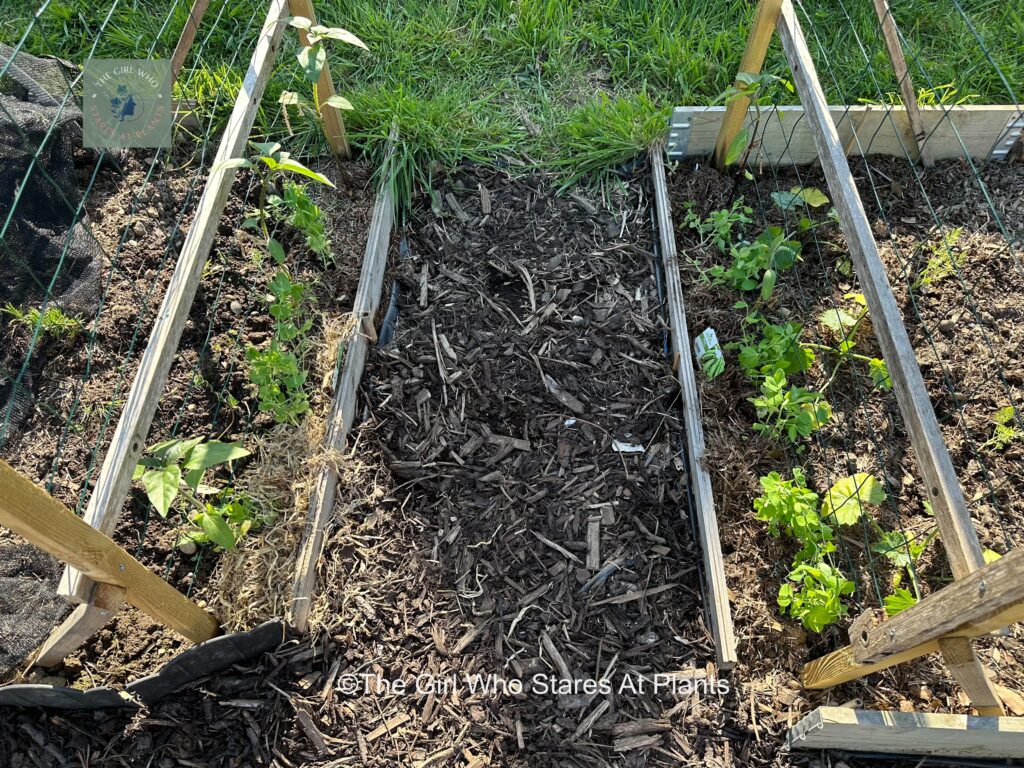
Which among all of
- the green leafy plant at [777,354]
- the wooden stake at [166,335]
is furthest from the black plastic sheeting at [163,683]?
the green leafy plant at [777,354]

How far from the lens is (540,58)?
3.96 m

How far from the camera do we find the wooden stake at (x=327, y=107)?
2.84 m

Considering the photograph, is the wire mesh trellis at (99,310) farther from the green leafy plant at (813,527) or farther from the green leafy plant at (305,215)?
the green leafy plant at (813,527)

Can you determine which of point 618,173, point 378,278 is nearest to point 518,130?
point 618,173

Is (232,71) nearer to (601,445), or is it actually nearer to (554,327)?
(554,327)

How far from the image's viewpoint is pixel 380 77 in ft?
12.4

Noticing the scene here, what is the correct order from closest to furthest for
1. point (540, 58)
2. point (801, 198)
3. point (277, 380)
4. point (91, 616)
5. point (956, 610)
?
point (956, 610), point (91, 616), point (277, 380), point (801, 198), point (540, 58)

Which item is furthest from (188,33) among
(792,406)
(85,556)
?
(792,406)

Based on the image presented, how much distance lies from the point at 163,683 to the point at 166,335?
3.55 feet

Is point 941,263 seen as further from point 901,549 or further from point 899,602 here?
point 899,602

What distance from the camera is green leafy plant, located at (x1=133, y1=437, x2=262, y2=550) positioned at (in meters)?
1.76

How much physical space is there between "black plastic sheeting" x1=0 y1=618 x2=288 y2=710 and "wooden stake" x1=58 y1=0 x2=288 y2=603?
500mm

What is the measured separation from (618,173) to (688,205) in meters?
0.44

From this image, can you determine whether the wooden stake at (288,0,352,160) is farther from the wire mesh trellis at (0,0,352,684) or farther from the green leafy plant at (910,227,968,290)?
the green leafy plant at (910,227,968,290)
